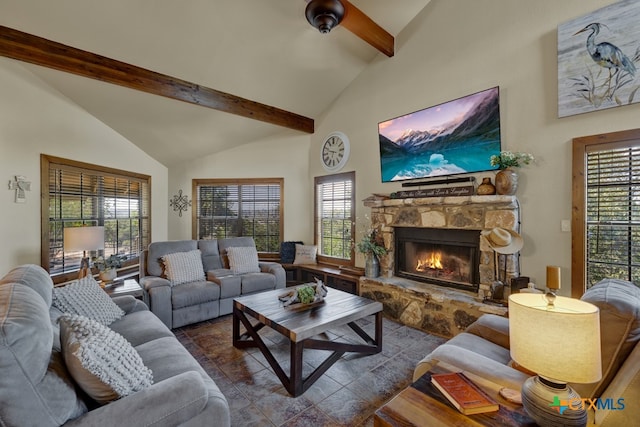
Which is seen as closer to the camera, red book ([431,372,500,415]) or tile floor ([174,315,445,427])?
red book ([431,372,500,415])

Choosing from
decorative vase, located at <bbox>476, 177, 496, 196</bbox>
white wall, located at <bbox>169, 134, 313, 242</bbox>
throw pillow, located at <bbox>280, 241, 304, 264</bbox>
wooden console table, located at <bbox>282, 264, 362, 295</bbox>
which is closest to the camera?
decorative vase, located at <bbox>476, 177, 496, 196</bbox>

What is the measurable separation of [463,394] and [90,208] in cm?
498

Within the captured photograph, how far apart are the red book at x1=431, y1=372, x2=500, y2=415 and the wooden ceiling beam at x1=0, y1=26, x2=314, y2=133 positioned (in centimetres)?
414

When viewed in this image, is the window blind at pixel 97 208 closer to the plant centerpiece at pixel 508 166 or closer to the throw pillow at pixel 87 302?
the throw pillow at pixel 87 302

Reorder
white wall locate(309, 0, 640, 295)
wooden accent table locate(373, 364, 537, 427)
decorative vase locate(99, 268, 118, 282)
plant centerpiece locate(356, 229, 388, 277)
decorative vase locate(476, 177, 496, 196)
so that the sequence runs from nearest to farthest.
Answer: wooden accent table locate(373, 364, 537, 427), white wall locate(309, 0, 640, 295), decorative vase locate(476, 177, 496, 196), decorative vase locate(99, 268, 118, 282), plant centerpiece locate(356, 229, 388, 277)

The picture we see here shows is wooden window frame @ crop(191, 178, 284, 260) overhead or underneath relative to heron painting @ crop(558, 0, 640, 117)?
underneath

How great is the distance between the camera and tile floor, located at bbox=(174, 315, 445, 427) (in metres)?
Answer: 1.99

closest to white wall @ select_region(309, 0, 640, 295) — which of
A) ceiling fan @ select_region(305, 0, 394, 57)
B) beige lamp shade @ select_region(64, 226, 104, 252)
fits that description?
ceiling fan @ select_region(305, 0, 394, 57)

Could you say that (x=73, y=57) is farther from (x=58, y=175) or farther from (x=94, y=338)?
(x=94, y=338)

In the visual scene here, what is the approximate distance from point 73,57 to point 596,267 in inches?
220

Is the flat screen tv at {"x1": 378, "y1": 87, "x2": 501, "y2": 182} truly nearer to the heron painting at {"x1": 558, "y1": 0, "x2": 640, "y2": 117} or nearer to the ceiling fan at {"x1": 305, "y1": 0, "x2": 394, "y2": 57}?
the heron painting at {"x1": 558, "y1": 0, "x2": 640, "y2": 117}

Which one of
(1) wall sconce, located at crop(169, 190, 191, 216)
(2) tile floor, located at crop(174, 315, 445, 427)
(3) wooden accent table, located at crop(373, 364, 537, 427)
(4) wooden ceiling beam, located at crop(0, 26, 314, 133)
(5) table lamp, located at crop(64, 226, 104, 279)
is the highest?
(4) wooden ceiling beam, located at crop(0, 26, 314, 133)

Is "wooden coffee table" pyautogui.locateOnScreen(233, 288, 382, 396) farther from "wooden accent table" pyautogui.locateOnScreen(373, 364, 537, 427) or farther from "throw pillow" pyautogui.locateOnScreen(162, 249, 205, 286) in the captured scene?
"throw pillow" pyautogui.locateOnScreen(162, 249, 205, 286)

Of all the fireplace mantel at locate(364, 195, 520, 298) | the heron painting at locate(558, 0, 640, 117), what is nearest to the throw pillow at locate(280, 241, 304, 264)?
the fireplace mantel at locate(364, 195, 520, 298)
